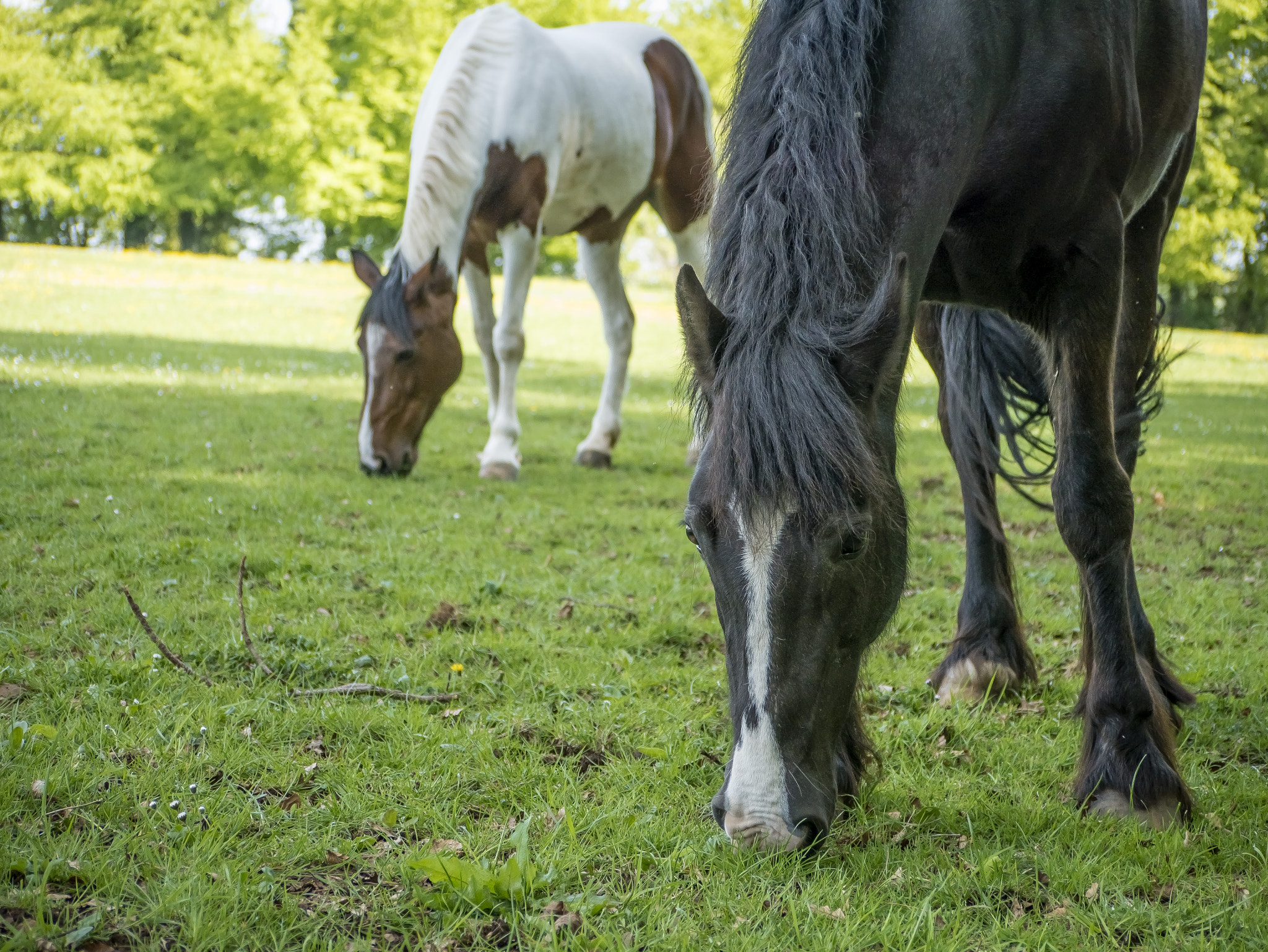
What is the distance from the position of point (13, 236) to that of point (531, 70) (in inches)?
1667

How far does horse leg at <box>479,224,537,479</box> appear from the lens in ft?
24.3

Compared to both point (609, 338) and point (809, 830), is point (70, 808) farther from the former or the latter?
point (609, 338)

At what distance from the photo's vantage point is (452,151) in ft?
22.9

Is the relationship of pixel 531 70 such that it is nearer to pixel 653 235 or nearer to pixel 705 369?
pixel 705 369

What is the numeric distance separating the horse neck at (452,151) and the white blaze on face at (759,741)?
552 centimetres

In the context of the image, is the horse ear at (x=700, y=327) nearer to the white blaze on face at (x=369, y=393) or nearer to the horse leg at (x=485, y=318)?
the white blaze on face at (x=369, y=393)

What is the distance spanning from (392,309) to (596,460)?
7.25 feet

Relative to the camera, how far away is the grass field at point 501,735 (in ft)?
7.10

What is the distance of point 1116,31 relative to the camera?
3.02 metres

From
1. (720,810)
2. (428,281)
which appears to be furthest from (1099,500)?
(428,281)

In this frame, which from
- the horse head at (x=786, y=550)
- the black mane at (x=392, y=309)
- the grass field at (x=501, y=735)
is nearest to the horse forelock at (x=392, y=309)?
the black mane at (x=392, y=309)

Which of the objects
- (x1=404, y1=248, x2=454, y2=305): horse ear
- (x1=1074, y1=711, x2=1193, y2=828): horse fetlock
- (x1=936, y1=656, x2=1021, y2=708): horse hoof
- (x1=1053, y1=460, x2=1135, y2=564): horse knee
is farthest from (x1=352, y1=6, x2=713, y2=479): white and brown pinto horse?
(x1=1074, y1=711, x2=1193, y2=828): horse fetlock

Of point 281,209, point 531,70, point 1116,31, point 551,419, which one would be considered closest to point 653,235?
point 281,209

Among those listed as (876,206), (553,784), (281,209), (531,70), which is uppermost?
(281,209)
